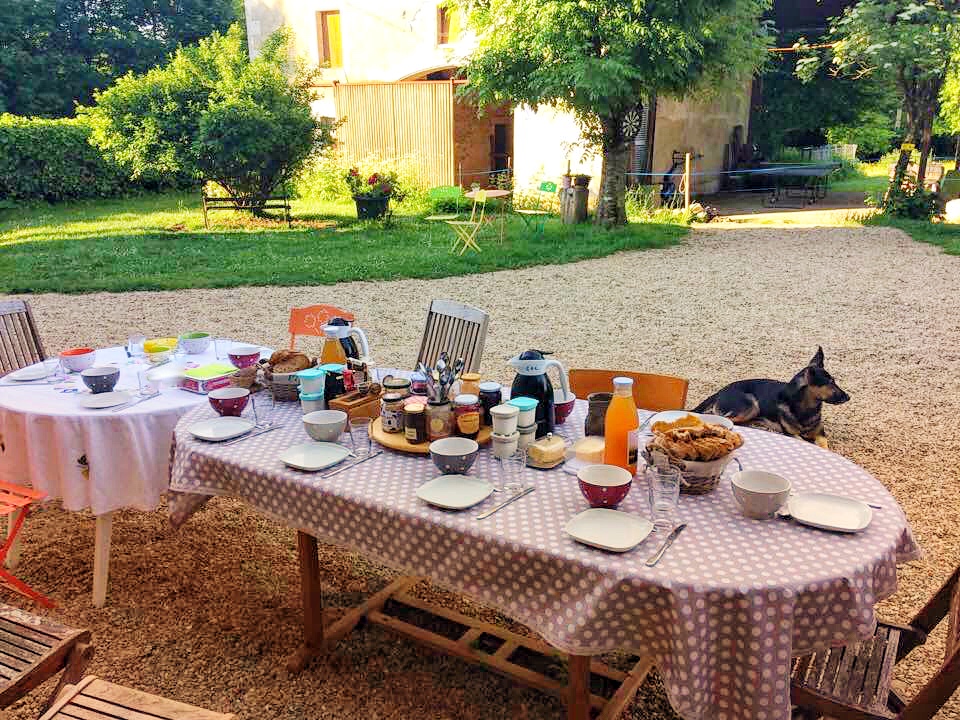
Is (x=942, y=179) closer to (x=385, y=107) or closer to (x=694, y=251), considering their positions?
(x=694, y=251)

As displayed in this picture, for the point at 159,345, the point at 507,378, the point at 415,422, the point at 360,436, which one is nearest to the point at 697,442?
the point at 415,422

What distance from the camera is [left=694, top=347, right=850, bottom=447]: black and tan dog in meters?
4.21

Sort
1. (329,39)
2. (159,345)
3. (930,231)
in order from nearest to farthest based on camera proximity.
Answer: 1. (159,345)
2. (930,231)
3. (329,39)

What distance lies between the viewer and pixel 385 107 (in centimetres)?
1653

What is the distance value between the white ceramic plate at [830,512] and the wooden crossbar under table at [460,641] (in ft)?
2.83

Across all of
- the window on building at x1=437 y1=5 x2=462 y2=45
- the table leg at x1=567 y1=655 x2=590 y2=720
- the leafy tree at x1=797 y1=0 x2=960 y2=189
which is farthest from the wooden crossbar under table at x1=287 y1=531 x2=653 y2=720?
the window on building at x1=437 y1=5 x2=462 y2=45

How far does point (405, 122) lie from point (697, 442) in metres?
15.3

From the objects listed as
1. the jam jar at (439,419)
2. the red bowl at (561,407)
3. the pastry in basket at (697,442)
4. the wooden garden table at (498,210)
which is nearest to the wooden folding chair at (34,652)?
the jam jar at (439,419)

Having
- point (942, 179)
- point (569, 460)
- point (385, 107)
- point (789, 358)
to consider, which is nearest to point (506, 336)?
point (789, 358)

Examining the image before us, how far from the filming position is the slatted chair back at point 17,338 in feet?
13.3

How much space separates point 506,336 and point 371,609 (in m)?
4.29

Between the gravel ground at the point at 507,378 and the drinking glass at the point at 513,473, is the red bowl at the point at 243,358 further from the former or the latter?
the drinking glass at the point at 513,473

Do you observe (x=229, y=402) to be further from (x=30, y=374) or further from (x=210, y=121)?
(x=210, y=121)

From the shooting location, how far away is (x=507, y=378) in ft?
19.6
